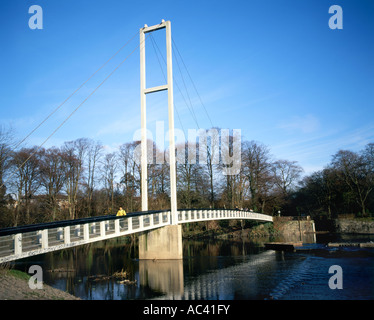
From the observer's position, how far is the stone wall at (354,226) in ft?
117

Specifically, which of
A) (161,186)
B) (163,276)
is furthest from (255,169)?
(163,276)

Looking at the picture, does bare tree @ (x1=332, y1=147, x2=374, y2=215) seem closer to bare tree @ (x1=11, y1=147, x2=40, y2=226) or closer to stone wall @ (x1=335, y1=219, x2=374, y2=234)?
stone wall @ (x1=335, y1=219, x2=374, y2=234)

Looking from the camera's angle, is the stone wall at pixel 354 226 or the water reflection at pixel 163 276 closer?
the water reflection at pixel 163 276

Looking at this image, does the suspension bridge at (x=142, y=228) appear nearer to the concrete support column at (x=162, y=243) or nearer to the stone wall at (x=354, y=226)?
the concrete support column at (x=162, y=243)

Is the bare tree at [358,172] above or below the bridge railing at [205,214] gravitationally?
above

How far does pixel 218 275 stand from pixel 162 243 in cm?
500

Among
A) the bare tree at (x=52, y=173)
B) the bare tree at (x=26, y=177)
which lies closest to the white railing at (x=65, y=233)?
the bare tree at (x=26, y=177)

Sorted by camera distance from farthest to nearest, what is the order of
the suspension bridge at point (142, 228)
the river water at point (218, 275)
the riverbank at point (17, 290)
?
1. the river water at point (218, 275)
2. the suspension bridge at point (142, 228)
3. the riverbank at point (17, 290)

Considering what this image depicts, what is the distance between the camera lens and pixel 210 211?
77.3 ft

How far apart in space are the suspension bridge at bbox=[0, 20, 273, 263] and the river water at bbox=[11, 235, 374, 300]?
4.44ft

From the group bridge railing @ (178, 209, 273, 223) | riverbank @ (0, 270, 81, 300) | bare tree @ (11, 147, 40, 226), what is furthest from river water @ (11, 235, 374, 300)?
bare tree @ (11, 147, 40, 226)

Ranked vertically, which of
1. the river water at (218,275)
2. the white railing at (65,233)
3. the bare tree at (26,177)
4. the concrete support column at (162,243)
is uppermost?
the bare tree at (26,177)

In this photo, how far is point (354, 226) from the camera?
3691 centimetres

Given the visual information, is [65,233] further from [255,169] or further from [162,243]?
[255,169]
